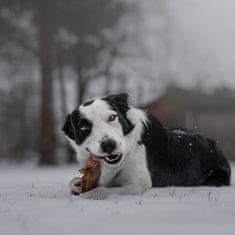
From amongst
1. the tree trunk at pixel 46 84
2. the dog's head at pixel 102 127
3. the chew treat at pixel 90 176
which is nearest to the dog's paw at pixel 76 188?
the chew treat at pixel 90 176

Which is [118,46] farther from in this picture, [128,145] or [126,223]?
[126,223]

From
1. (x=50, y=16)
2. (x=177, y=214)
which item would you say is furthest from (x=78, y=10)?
(x=177, y=214)

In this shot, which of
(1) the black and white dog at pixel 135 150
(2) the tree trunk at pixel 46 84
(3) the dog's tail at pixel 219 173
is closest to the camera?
(1) the black and white dog at pixel 135 150

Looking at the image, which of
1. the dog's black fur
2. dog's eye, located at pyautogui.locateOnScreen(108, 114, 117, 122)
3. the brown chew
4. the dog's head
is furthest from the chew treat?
the dog's black fur

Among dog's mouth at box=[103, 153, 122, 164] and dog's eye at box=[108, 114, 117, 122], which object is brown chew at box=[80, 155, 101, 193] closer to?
dog's mouth at box=[103, 153, 122, 164]

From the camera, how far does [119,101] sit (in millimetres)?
5191

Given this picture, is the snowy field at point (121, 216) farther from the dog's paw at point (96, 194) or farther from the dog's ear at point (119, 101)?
the dog's ear at point (119, 101)

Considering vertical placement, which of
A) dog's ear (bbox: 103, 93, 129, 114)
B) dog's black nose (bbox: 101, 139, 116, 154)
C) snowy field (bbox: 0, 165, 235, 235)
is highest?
dog's ear (bbox: 103, 93, 129, 114)

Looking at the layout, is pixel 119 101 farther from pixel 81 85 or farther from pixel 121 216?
pixel 81 85

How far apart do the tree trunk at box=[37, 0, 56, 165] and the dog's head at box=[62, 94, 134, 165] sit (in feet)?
48.3

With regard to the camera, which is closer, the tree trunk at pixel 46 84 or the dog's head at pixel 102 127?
the dog's head at pixel 102 127

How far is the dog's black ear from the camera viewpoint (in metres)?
5.19

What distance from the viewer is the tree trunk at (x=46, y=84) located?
19.6m

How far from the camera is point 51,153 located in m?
20.2
